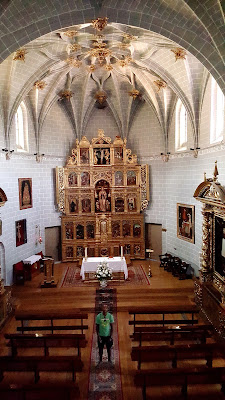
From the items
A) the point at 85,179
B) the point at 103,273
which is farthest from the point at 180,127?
the point at 103,273

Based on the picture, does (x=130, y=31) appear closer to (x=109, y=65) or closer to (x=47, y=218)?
(x=109, y=65)

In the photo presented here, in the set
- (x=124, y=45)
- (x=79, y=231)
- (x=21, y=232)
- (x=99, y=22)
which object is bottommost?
(x=79, y=231)

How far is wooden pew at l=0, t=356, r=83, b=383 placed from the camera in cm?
793

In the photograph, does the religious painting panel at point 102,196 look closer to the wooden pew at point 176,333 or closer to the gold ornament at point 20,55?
the gold ornament at point 20,55

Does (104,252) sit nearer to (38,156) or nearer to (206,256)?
(38,156)

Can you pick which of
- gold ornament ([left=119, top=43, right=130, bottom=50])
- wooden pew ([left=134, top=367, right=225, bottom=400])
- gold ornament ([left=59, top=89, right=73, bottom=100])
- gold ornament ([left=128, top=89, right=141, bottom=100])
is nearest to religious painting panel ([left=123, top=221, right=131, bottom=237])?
gold ornament ([left=128, top=89, right=141, bottom=100])

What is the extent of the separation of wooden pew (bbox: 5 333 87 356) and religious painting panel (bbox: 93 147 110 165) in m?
11.9

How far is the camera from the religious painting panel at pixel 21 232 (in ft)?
54.3

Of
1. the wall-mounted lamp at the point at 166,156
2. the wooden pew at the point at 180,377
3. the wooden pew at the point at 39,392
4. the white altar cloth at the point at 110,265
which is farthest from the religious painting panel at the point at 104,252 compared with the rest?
the wooden pew at the point at 39,392

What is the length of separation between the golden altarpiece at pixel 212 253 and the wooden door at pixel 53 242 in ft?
31.2

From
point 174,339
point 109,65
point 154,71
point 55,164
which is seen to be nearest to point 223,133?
point 154,71

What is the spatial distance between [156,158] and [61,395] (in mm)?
14940

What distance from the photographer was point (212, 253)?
13.3 meters

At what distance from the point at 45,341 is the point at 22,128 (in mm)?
12045
